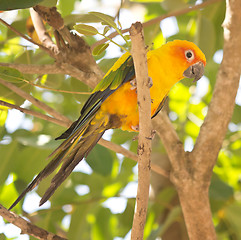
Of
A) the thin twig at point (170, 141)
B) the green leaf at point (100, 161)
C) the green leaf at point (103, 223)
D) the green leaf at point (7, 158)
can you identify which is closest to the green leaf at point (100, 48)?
the thin twig at point (170, 141)

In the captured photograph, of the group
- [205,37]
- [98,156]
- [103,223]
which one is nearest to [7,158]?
[98,156]

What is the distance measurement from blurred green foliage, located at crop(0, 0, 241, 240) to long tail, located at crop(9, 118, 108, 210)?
6.3 inches

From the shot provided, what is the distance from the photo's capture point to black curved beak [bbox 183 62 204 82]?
1815mm

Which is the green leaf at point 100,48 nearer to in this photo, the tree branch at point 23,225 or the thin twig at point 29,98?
the thin twig at point 29,98

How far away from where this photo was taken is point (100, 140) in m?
1.66

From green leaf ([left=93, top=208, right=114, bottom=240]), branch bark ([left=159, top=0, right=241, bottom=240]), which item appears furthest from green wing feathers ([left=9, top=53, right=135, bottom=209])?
green leaf ([left=93, top=208, right=114, bottom=240])

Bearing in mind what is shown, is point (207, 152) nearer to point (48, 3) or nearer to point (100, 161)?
point (100, 161)

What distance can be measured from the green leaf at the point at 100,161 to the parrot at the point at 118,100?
0.21 meters

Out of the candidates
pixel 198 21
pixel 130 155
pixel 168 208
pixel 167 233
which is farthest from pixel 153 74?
pixel 167 233

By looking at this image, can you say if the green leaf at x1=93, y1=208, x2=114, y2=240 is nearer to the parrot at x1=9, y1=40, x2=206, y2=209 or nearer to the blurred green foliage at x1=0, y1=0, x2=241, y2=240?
the blurred green foliage at x1=0, y1=0, x2=241, y2=240

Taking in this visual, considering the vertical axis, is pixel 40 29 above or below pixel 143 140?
above

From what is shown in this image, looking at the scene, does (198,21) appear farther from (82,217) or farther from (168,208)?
(82,217)

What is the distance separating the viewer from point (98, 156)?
1.91m

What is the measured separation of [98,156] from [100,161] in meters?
0.03
